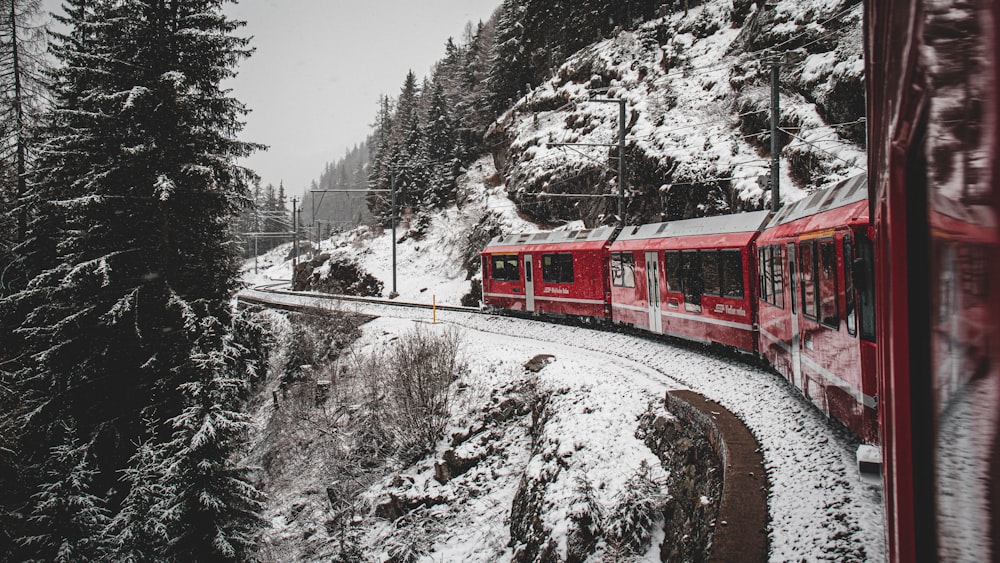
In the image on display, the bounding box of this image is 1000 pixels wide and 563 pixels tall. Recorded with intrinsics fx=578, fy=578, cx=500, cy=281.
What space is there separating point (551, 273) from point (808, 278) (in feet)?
39.6

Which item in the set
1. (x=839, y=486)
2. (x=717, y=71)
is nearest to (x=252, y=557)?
(x=839, y=486)

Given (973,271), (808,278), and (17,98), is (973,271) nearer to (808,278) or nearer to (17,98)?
(808,278)

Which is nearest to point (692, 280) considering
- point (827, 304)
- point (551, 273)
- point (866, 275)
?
point (827, 304)

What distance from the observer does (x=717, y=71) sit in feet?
102

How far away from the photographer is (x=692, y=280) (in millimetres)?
13125

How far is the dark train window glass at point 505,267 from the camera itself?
21.7m

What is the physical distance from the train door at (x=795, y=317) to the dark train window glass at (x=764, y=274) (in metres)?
1.45

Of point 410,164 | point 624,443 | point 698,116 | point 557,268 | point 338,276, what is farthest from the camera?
point 410,164

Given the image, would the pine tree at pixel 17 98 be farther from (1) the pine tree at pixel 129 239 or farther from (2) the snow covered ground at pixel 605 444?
(2) the snow covered ground at pixel 605 444

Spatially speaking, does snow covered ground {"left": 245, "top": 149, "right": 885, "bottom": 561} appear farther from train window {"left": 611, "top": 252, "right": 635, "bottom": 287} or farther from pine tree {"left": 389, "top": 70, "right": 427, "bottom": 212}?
pine tree {"left": 389, "top": 70, "right": 427, "bottom": 212}

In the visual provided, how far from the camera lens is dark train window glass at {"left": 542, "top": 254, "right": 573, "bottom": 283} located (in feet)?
60.6

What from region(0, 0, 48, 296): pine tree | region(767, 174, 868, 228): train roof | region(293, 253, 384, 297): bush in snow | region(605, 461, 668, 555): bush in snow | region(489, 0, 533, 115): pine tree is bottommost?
region(605, 461, 668, 555): bush in snow

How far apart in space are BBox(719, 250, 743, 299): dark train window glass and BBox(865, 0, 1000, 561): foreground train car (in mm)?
10915

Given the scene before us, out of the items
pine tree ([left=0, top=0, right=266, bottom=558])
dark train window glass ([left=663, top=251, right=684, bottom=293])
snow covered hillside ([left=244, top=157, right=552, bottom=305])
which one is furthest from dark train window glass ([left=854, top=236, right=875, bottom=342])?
snow covered hillside ([left=244, top=157, right=552, bottom=305])
